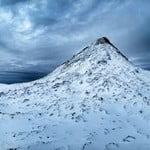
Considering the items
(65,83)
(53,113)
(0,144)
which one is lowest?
(0,144)

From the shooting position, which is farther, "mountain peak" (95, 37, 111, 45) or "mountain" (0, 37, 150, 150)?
"mountain peak" (95, 37, 111, 45)

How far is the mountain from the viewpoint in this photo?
1062 inches

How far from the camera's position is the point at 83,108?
30531 mm

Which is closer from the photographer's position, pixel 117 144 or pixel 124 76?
pixel 117 144

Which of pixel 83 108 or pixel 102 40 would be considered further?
pixel 102 40

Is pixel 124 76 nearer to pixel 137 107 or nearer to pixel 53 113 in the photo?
pixel 137 107

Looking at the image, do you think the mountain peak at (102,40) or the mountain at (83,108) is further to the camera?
the mountain peak at (102,40)

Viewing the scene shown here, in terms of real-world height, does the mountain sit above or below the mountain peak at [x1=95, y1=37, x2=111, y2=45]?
below

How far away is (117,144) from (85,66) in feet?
41.9

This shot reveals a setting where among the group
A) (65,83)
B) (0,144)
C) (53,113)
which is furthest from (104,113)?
(0,144)

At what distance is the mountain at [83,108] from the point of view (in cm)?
2697

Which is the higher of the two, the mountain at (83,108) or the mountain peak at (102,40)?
the mountain peak at (102,40)

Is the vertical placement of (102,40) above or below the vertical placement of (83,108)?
above

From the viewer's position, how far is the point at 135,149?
87.0 ft
